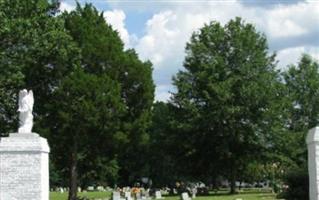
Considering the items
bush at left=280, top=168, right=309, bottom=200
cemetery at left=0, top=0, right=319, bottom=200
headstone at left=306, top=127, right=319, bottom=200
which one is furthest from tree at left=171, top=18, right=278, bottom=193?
headstone at left=306, top=127, right=319, bottom=200

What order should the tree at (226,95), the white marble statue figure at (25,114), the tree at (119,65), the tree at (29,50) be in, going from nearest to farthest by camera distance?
the white marble statue figure at (25,114) < the tree at (29,50) < the tree at (119,65) < the tree at (226,95)

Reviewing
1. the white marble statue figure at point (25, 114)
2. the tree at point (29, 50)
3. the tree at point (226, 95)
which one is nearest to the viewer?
the white marble statue figure at point (25, 114)

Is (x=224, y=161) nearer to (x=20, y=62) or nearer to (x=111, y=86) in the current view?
(x=111, y=86)

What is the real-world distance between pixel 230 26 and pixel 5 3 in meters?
27.5

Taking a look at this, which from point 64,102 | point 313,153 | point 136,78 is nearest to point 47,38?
point 64,102

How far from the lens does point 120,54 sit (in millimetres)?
45344

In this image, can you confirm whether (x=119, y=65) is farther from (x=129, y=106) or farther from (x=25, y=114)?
(x=25, y=114)

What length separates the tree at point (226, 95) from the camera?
2146 inches

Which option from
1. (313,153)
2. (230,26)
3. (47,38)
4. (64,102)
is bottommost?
(313,153)

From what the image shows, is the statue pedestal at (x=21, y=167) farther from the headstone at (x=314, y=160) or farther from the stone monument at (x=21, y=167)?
the headstone at (x=314, y=160)

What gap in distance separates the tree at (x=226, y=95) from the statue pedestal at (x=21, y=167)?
112 ft

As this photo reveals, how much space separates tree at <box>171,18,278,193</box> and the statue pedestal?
3421 cm

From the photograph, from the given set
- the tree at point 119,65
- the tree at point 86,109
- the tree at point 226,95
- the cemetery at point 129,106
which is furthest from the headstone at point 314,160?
the tree at point 226,95

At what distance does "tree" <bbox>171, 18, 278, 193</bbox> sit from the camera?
179 ft
